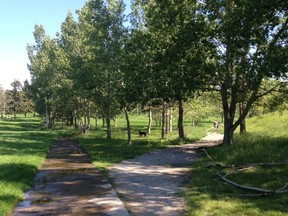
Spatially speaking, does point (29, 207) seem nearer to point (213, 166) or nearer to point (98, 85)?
point (213, 166)

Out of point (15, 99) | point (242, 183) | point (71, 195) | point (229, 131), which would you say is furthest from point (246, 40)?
point (15, 99)

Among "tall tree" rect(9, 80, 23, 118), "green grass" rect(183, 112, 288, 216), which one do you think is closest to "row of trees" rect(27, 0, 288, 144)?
"green grass" rect(183, 112, 288, 216)

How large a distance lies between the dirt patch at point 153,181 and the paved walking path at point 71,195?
1.70 feet

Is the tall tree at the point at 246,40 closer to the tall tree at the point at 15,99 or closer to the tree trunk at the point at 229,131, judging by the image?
the tree trunk at the point at 229,131

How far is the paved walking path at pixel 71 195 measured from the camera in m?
9.21

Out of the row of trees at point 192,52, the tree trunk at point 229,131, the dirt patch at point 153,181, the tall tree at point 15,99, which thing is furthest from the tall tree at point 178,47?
the tall tree at point 15,99

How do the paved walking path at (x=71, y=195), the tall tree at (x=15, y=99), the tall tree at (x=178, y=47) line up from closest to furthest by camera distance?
the paved walking path at (x=71, y=195) < the tall tree at (x=178, y=47) < the tall tree at (x=15, y=99)

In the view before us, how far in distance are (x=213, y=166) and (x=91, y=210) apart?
21.6ft

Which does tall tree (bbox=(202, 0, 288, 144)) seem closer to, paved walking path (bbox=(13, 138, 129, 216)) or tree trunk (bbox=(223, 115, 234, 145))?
tree trunk (bbox=(223, 115, 234, 145))

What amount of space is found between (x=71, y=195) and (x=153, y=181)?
324cm

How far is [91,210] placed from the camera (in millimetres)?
9188

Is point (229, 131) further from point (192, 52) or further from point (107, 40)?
point (107, 40)

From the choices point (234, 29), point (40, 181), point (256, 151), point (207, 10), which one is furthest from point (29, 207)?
point (207, 10)

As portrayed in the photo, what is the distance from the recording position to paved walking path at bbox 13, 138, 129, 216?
9.21 metres
